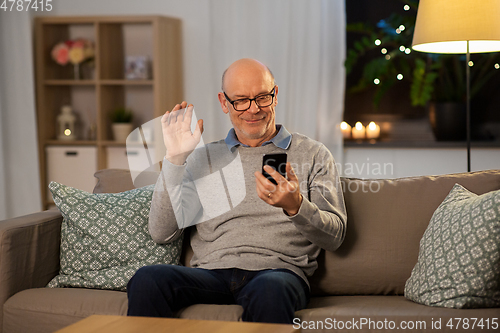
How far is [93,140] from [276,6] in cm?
159

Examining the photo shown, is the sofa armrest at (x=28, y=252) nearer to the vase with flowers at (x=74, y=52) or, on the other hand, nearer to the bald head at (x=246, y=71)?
the bald head at (x=246, y=71)

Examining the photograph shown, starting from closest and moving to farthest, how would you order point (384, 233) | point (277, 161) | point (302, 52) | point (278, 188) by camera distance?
point (278, 188) → point (277, 161) → point (384, 233) → point (302, 52)

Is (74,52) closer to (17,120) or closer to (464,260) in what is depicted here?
(17,120)

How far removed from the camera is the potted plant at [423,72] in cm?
312

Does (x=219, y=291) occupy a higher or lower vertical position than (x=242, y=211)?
lower

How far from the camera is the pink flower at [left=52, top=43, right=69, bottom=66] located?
356 cm

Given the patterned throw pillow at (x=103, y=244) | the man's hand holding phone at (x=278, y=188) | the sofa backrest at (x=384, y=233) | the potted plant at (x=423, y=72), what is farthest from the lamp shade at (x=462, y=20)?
the patterned throw pillow at (x=103, y=244)

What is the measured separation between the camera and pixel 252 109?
172 centimetres

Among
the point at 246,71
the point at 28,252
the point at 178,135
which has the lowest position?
the point at 28,252

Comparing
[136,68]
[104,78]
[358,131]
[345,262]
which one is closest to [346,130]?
[358,131]

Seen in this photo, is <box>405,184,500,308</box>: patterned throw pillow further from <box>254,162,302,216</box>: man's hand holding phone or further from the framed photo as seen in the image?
the framed photo

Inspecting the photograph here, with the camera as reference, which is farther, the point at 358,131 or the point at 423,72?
the point at 358,131

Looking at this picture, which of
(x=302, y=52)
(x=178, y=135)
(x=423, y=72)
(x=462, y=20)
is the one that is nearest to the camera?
(x=178, y=135)

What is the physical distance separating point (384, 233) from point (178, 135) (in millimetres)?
748
